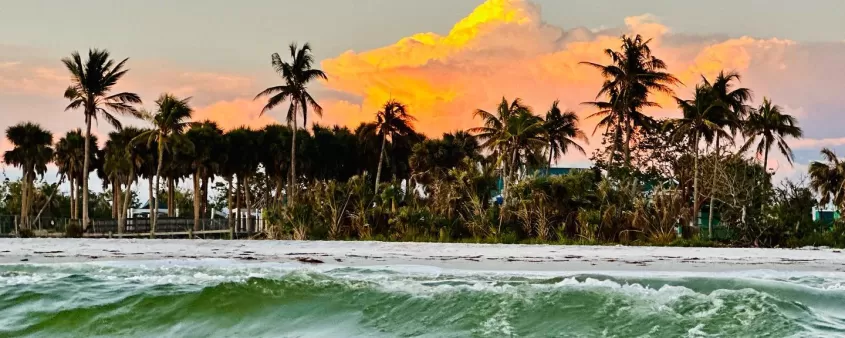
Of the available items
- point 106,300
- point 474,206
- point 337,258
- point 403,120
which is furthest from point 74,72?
point 106,300

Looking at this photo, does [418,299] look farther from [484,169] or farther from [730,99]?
[730,99]

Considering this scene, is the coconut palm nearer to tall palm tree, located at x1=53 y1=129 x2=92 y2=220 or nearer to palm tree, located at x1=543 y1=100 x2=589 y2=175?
tall palm tree, located at x1=53 y1=129 x2=92 y2=220

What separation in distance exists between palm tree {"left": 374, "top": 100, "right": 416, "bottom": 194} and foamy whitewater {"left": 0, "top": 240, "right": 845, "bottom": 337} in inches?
1732

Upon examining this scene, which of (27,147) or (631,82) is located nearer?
(631,82)

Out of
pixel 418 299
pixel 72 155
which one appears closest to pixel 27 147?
pixel 72 155

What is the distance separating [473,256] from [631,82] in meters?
Answer: 31.6

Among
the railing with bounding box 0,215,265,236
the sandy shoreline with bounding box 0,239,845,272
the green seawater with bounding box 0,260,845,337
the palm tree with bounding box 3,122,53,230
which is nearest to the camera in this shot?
the green seawater with bounding box 0,260,845,337

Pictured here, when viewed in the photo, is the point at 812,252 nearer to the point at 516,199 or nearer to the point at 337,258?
the point at 516,199

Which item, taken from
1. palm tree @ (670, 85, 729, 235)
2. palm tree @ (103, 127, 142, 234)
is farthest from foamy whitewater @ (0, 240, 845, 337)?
Answer: palm tree @ (103, 127, 142, 234)

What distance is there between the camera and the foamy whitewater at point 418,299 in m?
9.69

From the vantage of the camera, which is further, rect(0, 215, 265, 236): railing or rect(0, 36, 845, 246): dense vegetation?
rect(0, 215, 265, 236): railing

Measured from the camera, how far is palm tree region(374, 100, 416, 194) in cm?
5953

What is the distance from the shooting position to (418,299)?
11.0 metres

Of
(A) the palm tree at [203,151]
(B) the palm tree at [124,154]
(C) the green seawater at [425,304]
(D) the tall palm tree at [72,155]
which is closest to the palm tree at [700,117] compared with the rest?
(C) the green seawater at [425,304]
